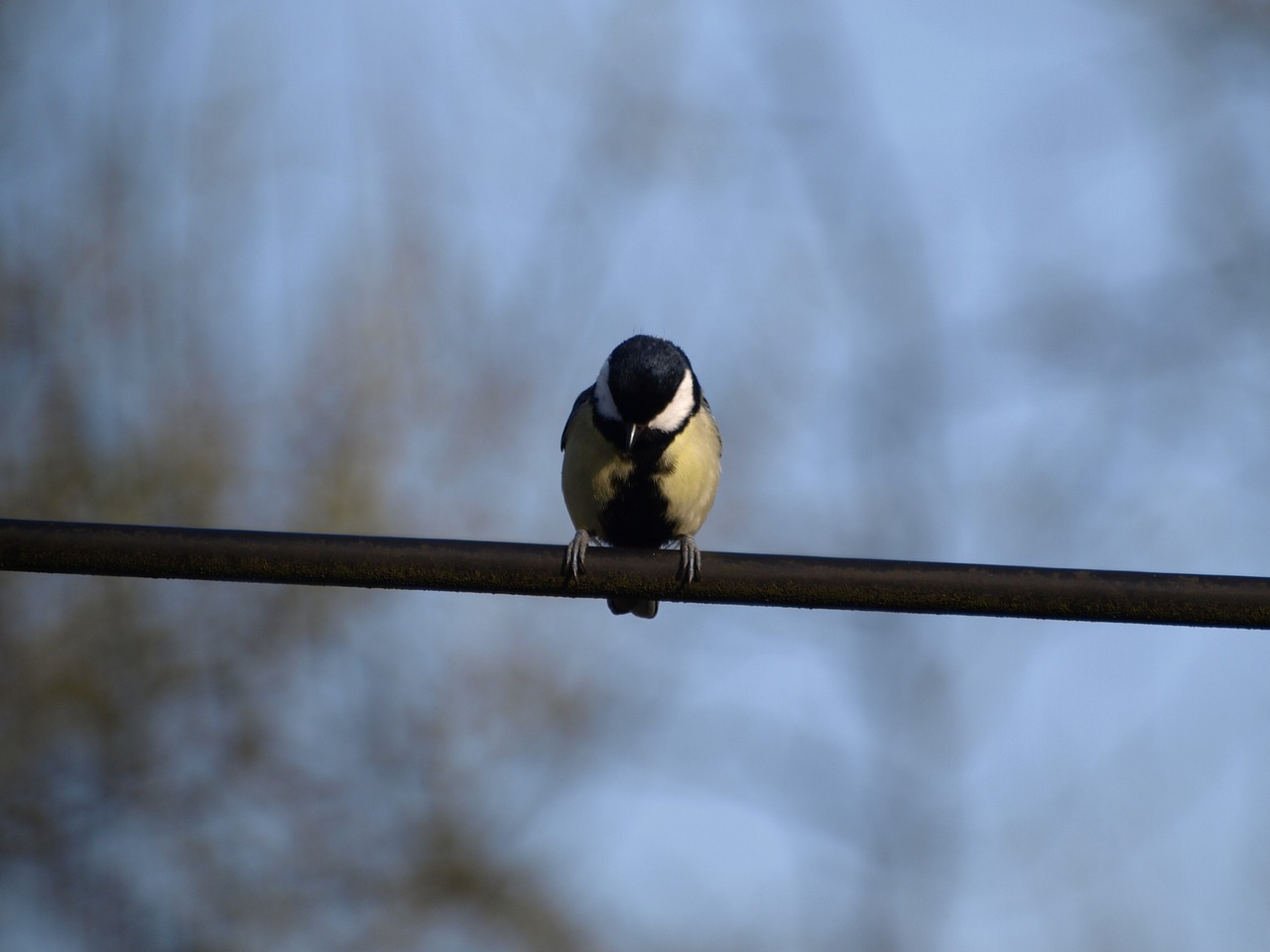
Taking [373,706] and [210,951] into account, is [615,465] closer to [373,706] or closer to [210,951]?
[373,706]

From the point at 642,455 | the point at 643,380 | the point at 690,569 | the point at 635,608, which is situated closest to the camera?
the point at 690,569

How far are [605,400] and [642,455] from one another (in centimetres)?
24

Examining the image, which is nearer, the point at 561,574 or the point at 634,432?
the point at 561,574

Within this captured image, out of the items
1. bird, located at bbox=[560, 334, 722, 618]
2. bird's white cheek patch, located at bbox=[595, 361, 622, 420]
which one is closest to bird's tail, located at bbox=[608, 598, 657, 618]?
bird, located at bbox=[560, 334, 722, 618]

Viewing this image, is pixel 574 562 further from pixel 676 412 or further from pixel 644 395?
pixel 676 412

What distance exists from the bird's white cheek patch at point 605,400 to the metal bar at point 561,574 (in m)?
1.82

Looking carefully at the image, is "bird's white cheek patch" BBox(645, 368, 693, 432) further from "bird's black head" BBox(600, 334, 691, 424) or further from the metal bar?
the metal bar

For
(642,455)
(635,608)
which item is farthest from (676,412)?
(635,608)

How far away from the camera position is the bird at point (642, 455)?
3730 millimetres

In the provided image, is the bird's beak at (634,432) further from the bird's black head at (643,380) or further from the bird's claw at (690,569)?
the bird's claw at (690,569)

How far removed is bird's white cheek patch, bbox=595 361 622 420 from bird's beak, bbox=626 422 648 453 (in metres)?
0.07

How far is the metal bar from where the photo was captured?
1.90 metres

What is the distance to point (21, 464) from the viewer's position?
Answer: 594cm

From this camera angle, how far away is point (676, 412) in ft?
12.7
